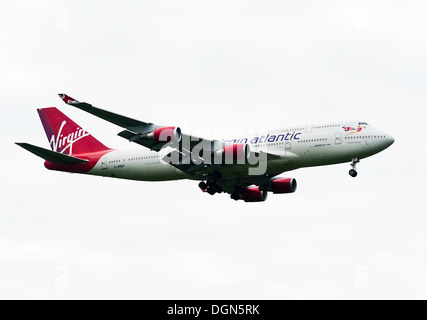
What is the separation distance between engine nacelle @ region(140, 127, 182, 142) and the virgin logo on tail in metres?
11.5

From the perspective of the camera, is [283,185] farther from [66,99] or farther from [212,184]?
[66,99]

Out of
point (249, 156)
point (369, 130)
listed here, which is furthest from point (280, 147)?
point (369, 130)

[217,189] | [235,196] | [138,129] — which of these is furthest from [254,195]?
[138,129]

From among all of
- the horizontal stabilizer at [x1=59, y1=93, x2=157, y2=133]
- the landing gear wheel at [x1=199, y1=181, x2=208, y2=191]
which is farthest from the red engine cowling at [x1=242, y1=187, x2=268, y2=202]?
the horizontal stabilizer at [x1=59, y1=93, x2=157, y2=133]

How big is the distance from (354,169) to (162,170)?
1222 centimetres

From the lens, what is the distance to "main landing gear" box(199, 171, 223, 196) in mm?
52500

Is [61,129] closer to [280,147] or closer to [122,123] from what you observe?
[122,123]

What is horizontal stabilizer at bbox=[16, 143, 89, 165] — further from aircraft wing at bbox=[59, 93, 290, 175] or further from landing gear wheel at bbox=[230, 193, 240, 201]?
landing gear wheel at bbox=[230, 193, 240, 201]

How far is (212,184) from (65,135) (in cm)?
1259

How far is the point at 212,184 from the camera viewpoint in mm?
52719

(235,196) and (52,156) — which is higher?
(52,156)

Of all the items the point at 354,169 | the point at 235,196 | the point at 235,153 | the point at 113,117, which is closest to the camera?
the point at 113,117

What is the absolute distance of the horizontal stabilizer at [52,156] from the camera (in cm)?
5270

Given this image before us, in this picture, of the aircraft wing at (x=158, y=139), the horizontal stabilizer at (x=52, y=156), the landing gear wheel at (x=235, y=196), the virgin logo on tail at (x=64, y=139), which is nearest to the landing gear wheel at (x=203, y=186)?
the aircraft wing at (x=158, y=139)
